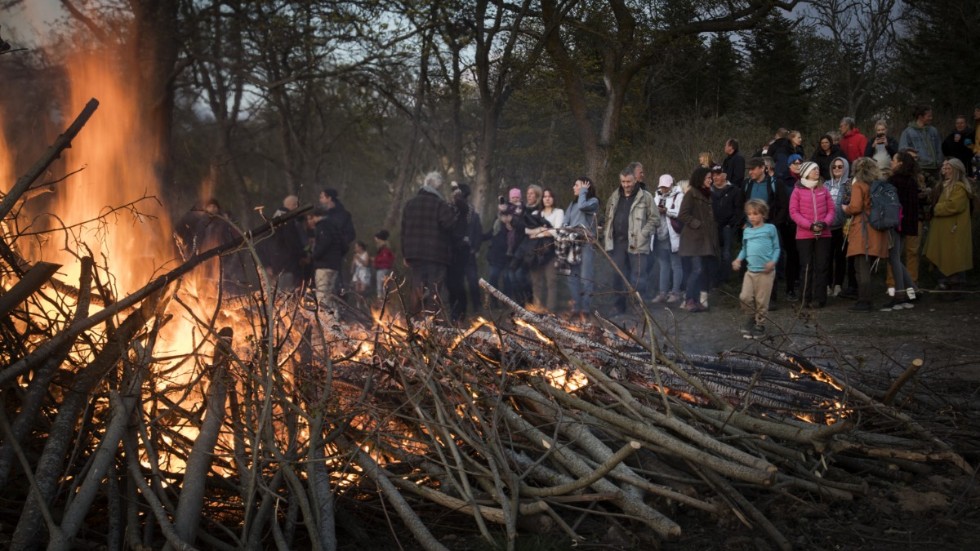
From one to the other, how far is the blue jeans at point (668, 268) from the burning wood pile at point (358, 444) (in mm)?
7078

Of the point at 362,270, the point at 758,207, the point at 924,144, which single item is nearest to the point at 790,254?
the point at 758,207

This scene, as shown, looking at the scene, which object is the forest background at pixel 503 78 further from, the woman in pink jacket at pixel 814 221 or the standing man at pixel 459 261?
the woman in pink jacket at pixel 814 221

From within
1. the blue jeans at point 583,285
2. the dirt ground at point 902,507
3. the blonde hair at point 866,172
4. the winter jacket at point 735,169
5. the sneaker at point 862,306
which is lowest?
the dirt ground at point 902,507

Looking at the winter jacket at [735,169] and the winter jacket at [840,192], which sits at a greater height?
the winter jacket at [735,169]

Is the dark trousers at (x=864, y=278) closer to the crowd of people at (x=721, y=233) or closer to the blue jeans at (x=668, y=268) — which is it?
the crowd of people at (x=721, y=233)

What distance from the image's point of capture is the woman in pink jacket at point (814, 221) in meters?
10.4

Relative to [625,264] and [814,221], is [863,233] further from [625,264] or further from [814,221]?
[625,264]

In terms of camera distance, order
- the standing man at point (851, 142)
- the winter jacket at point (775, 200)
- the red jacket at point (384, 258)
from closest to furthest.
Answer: the winter jacket at point (775, 200), the standing man at point (851, 142), the red jacket at point (384, 258)

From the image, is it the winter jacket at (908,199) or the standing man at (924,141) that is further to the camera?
the standing man at (924,141)

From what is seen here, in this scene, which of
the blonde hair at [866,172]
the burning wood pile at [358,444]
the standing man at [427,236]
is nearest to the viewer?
the burning wood pile at [358,444]

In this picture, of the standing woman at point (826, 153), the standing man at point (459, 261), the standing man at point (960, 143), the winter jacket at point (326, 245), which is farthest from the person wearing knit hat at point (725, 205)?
the winter jacket at point (326, 245)

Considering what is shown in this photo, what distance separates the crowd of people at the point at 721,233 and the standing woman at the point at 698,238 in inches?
0.6

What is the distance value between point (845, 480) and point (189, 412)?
3174 mm

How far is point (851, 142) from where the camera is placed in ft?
43.2
